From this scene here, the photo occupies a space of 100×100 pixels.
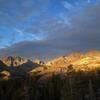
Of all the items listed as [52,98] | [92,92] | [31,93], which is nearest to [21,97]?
[31,93]

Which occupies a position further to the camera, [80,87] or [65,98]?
[80,87]

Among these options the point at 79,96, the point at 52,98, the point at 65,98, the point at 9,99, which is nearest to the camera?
the point at 65,98

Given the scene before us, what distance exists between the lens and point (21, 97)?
18175 centimetres

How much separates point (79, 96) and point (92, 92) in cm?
909

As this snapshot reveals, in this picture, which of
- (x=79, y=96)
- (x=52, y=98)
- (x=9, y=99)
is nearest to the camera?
(x=79, y=96)

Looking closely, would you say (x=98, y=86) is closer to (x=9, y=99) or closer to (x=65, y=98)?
(x=65, y=98)

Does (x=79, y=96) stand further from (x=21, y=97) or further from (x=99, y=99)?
(x=21, y=97)

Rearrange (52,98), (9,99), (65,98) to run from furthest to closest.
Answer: (9,99) → (52,98) → (65,98)

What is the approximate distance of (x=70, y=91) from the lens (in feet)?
565

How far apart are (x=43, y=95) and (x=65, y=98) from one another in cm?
3202

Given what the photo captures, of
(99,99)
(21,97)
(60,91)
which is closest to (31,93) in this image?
(21,97)

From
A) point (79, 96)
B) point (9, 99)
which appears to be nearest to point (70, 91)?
point (79, 96)

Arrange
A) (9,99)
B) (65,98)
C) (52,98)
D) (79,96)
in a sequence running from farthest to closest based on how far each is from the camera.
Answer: (9,99) → (52,98) → (79,96) → (65,98)

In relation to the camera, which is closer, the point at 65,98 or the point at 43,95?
the point at 65,98
